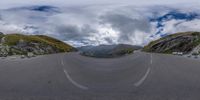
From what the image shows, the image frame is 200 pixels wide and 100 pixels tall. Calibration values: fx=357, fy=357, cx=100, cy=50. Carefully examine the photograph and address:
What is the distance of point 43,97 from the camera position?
38.1 ft

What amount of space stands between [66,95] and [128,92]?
7.08 feet

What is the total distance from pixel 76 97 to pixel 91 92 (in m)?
1.24

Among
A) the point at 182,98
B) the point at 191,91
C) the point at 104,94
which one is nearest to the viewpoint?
the point at 182,98

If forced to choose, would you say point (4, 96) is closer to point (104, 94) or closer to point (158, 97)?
point (104, 94)

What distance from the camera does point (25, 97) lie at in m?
11.7

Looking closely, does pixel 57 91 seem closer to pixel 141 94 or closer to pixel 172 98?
pixel 141 94

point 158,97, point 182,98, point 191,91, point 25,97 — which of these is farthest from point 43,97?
point 191,91

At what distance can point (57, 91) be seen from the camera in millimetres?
13195

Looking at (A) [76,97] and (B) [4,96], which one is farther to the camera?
(B) [4,96]

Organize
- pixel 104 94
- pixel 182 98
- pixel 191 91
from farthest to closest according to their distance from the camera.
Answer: pixel 191 91 → pixel 104 94 → pixel 182 98

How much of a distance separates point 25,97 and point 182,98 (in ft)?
16.5

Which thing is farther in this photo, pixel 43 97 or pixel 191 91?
pixel 191 91

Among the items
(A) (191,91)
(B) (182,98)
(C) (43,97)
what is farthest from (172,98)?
(C) (43,97)

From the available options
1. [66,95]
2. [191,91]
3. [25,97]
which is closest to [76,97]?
[66,95]
